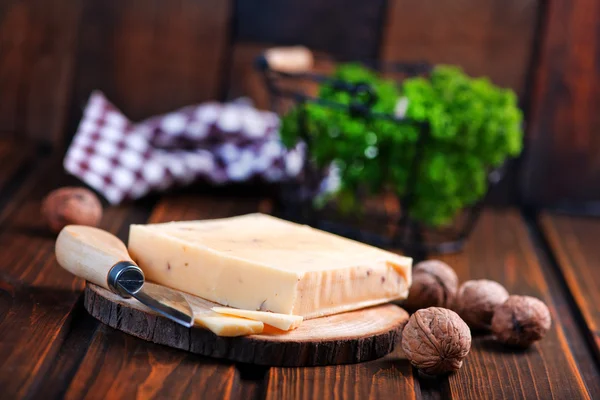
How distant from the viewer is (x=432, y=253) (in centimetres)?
182

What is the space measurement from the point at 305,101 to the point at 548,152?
89 centimetres

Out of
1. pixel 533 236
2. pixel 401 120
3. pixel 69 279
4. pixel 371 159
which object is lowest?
pixel 533 236

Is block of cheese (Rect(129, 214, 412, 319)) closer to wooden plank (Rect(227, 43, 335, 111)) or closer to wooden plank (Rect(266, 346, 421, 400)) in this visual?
wooden plank (Rect(266, 346, 421, 400))

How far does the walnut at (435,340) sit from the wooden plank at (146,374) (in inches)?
8.7

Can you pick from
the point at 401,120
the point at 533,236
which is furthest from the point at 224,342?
the point at 533,236

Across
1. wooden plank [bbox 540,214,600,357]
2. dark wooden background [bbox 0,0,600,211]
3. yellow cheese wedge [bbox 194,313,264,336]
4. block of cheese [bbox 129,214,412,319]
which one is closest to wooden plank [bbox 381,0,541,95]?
dark wooden background [bbox 0,0,600,211]

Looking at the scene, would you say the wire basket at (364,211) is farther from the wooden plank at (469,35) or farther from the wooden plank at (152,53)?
the wooden plank at (152,53)

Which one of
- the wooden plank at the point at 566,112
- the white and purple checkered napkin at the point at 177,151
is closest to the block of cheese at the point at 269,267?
the white and purple checkered napkin at the point at 177,151

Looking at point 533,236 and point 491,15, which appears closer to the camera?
point 533,236

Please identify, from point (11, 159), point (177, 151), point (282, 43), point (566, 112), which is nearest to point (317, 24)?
point (282, 43)

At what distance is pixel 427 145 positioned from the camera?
173cm

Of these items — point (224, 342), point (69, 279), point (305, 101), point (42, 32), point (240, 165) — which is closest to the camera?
point (224, 342)

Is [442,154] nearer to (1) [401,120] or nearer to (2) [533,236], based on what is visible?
(1) [401,120]

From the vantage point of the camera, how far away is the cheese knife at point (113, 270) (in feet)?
3.82
